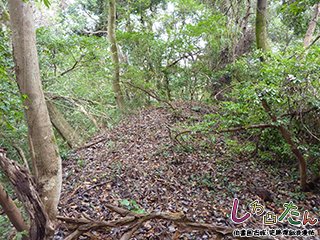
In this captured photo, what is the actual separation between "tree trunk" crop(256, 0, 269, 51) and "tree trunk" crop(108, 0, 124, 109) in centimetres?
448

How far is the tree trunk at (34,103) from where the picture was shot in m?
2.11

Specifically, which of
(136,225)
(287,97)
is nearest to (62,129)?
(136,225)

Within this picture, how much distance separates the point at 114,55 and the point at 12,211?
18.0ft

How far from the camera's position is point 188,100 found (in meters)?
7.19

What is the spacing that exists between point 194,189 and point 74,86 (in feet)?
17.8

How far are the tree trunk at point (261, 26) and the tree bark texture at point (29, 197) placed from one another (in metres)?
6.63

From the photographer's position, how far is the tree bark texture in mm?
1968

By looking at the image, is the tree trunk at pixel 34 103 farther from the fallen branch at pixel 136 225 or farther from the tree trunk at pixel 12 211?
the fallen branch at pixel 136 225

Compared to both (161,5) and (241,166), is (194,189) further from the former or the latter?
(161,5)

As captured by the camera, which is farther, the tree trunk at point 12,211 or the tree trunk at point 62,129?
the tree trunk at point 62,129

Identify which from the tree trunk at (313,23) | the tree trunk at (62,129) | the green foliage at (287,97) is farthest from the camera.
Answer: the tree trunk at (313,23)

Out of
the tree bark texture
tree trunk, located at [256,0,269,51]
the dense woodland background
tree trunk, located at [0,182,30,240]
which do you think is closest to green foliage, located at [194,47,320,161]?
the dense woodland background

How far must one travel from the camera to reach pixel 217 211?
310 centimetres

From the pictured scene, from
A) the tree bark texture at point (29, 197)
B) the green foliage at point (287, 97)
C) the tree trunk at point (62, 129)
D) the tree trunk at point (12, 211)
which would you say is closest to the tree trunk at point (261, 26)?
the green foliage at point (287, 97)
